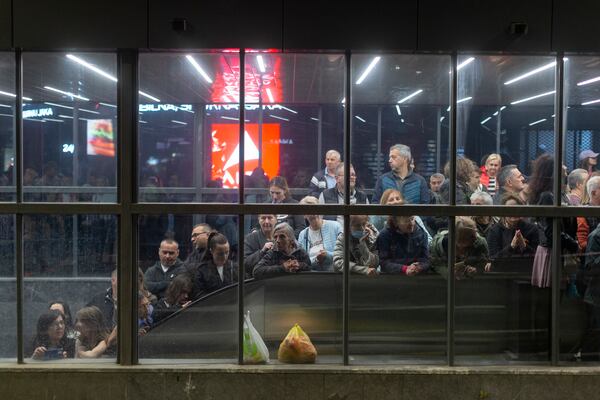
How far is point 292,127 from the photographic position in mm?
5480

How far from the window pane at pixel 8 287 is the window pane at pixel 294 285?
2.43 meters

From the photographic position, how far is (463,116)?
17.7 ft

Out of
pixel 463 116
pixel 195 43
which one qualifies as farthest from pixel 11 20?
pixel 463 116

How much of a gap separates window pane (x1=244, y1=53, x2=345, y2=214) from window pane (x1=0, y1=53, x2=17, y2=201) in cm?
245

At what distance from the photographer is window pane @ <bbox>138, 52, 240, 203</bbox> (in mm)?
5402

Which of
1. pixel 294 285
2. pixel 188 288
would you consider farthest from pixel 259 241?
pixel 188 288

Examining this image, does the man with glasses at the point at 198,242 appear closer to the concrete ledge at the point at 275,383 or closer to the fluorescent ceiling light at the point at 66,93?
the concrete ledge at the point at 275,383

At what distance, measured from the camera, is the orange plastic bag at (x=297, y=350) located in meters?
5.38

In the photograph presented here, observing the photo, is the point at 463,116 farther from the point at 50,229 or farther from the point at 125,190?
the point at 50,229

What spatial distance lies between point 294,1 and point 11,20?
112 inches

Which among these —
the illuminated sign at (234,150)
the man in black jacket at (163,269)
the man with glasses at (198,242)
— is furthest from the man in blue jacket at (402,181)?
the man in black jacket at (163,269)

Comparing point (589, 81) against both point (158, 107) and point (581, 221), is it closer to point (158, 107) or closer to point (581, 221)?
point (581, 221)

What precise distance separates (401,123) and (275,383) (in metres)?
2.97

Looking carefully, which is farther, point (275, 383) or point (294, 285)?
point (294, 285)
